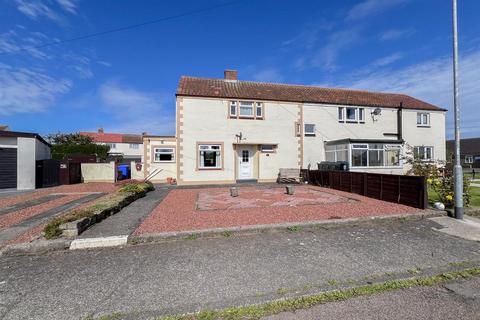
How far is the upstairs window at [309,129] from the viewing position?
18.6 metres

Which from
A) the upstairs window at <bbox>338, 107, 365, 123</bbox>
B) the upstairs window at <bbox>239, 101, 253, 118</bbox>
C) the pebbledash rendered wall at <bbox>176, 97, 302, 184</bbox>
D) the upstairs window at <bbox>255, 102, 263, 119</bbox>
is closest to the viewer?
the pebbledash rendered wall at <bbox>176, 97, 302, 184</bbox>

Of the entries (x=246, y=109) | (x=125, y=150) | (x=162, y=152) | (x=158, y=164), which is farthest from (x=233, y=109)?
(x=125, y=150)

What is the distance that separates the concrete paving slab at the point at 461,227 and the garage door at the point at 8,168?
20.4m

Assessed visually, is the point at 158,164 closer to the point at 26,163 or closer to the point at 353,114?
the point at 26,163

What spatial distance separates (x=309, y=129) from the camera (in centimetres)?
1869

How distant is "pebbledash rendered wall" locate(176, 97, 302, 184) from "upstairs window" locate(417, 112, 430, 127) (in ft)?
36.8

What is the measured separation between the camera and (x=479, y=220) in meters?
6.93

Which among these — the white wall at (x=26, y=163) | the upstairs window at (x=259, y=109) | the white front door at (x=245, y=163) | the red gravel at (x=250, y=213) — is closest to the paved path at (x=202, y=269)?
the red gravel at (x=250, y=213)

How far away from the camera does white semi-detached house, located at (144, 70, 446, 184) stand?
16641 millimetres

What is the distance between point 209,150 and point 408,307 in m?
14.8

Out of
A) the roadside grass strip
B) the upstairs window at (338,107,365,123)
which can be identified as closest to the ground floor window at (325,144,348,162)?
the upstairs window at (338,107,365,123)

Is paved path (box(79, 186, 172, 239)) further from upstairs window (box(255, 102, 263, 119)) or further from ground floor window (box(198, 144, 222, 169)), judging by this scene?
upstairs window (box(255, 102, 263, 119))

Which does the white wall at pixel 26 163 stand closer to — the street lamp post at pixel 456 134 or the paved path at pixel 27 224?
the paved path at pixel 27 224

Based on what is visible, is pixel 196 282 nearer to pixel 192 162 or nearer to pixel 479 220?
pixel 479 220
